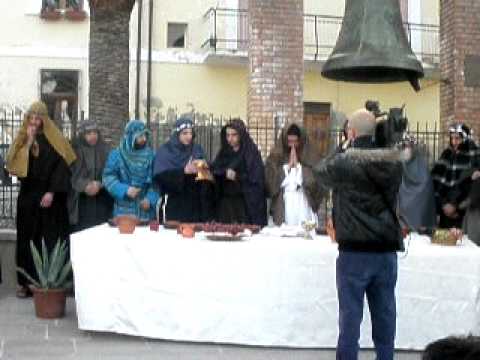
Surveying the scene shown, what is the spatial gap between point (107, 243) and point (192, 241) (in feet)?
2.00

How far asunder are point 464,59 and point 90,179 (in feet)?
21.7

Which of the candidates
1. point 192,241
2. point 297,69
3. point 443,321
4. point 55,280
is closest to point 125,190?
point 55,280

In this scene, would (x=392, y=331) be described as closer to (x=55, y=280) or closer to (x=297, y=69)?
(x=55, y=280)

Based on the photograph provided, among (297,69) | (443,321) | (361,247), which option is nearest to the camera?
(361,247)

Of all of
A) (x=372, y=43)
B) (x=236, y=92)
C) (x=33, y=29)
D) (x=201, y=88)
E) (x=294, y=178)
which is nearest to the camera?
(x=372, y=43)

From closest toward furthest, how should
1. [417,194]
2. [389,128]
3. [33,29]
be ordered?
[389,128]
[417,194]
[33,29]

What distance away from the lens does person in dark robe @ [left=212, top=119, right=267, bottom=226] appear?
7.53 metres

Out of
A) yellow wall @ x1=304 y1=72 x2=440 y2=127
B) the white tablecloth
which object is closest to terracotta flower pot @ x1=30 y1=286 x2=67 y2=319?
the white tablecloth

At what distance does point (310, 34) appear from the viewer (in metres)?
23.4

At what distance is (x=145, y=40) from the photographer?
22.9 metres

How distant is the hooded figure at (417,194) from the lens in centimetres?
789

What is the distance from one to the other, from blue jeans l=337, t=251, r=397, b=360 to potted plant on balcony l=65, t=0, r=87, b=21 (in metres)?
18.4

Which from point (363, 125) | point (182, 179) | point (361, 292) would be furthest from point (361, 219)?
point (182, 179)

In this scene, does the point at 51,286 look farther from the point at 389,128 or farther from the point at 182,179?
the point at 389,128
